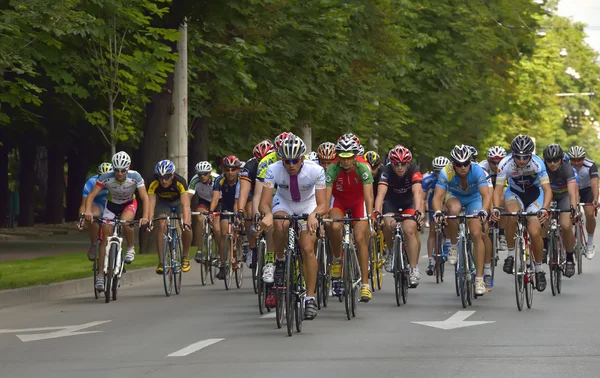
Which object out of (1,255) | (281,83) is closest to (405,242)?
(1,255)

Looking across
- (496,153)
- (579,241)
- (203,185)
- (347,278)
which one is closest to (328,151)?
Result: (347,278)

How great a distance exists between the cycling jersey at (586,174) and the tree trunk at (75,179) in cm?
2242

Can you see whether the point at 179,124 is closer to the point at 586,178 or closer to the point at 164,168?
the point at 586,178

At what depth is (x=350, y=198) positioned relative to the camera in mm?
15883

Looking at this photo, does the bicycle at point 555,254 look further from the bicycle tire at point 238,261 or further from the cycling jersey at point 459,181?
the bicycle tire at point 238,261

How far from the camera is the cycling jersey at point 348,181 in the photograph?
1524cm

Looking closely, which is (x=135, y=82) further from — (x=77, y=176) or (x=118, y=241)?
(x=77, y=176)

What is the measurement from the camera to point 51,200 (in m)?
44.7

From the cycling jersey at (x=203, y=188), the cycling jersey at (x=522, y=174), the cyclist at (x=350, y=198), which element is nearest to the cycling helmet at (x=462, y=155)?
the cycling jersey at (x=522, y=174)

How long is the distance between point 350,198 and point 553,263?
3.29 metres

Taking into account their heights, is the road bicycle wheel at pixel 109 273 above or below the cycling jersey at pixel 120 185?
below

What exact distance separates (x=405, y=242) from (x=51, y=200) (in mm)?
28513

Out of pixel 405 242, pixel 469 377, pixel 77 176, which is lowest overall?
pixel 469 377

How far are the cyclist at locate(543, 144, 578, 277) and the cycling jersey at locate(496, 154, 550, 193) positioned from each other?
1097mm
